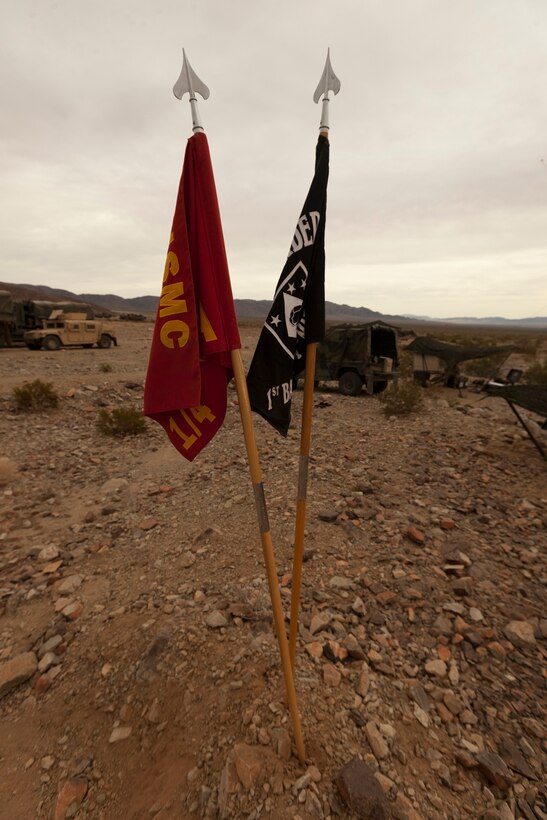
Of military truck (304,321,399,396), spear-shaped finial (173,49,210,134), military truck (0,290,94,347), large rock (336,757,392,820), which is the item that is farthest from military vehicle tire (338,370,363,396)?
military truck (0,290,94,347)

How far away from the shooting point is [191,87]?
175 centimetres

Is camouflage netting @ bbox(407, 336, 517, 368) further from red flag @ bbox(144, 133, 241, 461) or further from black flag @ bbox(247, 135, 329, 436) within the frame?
red flag @ bbox(144, 133, 241, 461)

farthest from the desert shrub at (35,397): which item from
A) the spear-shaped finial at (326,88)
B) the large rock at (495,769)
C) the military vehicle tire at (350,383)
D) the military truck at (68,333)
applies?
the military truck at (68,333)

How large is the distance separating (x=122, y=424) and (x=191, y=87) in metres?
7.39

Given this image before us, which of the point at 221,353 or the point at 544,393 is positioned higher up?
the point at 221,353

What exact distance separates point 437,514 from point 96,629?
162 inches

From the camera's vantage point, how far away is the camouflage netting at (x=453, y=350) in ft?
41.5

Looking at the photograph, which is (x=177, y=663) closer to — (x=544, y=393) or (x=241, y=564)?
(x=241, y=564)

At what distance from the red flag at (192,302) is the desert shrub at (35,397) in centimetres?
850

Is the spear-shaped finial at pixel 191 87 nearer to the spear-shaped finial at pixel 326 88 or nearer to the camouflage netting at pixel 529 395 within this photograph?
the spear-shaped finial at pixel 326 88

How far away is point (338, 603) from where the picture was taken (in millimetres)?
3502

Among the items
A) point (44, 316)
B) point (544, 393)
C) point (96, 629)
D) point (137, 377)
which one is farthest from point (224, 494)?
point (44, 316)

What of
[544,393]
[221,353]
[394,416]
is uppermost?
[221,353]

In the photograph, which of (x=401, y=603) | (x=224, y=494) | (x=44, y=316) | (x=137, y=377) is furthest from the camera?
(x=44, y=316)
